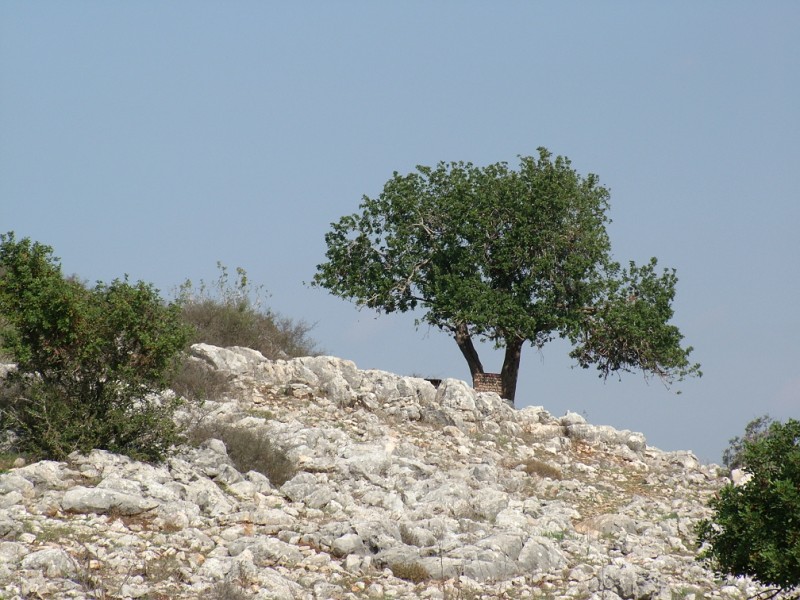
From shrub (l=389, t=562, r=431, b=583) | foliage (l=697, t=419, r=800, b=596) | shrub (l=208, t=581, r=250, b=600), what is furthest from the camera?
shrub (l=389, t=562, r=431, b=583)

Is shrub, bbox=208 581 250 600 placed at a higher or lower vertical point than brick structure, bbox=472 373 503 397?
lower

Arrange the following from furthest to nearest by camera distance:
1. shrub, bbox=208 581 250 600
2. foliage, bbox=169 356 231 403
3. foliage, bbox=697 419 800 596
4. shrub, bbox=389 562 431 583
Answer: foliage, bbox=169 356 231 403, shrub, bbox=389 562 431 583, shrub, bbox=208 581 250 600, foliage, bbox=697 419 800 596

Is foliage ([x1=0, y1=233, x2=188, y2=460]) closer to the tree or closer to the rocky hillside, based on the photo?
the rocky hillside

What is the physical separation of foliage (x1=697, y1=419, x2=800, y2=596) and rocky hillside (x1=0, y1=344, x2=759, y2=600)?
1867 millimetres

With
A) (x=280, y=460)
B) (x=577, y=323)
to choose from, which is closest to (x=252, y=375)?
(x=280, y=460)

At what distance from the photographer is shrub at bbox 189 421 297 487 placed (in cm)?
1838

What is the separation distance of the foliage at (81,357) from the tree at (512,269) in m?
18.8

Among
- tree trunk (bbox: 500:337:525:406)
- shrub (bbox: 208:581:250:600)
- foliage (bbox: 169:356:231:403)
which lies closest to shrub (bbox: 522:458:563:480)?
foliage (bbox: 169:356:231:403)

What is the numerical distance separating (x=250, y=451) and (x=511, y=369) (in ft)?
65.9

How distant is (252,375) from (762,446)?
15749 millimetres

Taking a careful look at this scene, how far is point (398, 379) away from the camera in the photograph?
27359mm

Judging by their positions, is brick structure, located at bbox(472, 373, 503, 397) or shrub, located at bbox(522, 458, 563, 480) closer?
shrub, located at bbox(522, 458, 563, 480)

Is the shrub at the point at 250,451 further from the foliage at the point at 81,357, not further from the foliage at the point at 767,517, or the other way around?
the foliage at the point at 767,517

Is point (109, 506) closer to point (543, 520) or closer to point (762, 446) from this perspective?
point (543, 520)
